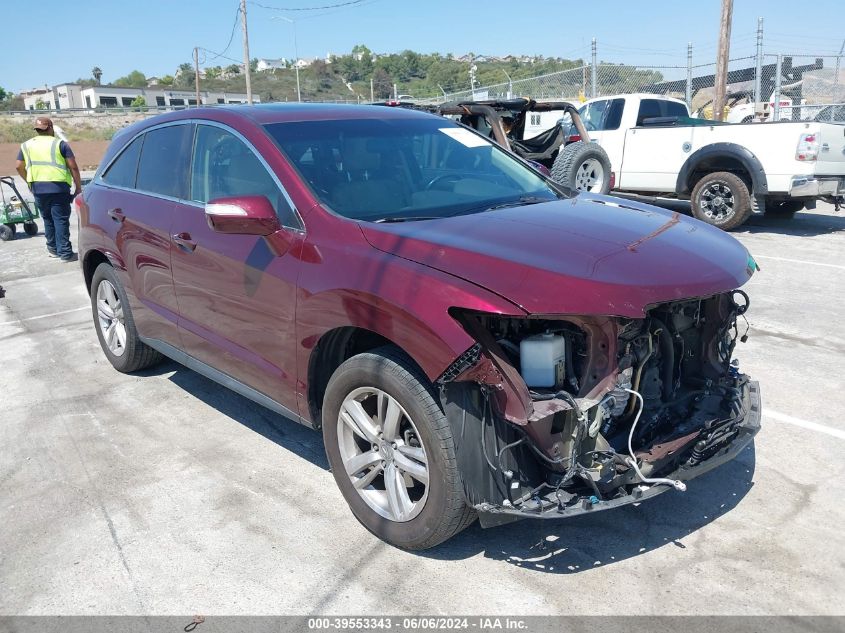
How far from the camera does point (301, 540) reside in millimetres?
3295

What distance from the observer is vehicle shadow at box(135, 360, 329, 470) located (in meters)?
4.21

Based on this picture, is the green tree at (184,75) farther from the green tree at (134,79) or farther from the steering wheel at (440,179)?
the steering wheel at (440,179)

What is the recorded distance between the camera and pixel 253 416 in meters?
4.70

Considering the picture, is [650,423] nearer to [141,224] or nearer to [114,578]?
[114,578]

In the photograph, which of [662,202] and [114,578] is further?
[662,202]

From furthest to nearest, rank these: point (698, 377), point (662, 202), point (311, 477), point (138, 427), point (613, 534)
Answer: point (662, 202) < point (138, 427) < point (311, 477) < point (698, 377) < point (613, 534)

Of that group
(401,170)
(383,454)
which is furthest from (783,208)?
(383,454)

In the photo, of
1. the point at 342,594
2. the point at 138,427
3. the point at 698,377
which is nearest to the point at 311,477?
the point at 342,594

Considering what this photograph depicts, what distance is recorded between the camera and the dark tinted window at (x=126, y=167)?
4.96m

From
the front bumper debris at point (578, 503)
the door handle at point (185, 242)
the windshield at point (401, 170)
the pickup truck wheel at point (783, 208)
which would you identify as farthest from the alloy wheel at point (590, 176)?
the front bumper debris at point (578, 503)

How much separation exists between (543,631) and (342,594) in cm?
81

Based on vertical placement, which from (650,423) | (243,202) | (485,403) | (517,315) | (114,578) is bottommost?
(114,578)

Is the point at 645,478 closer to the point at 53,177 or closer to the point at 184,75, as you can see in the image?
the point at 53,177

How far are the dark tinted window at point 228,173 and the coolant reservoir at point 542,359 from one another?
129 centimetres
